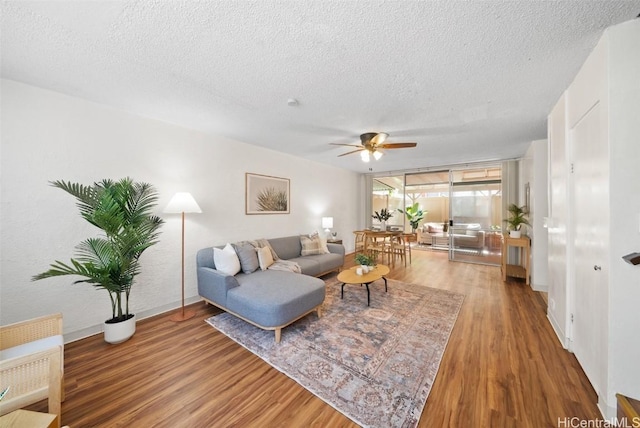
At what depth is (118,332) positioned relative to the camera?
7.32 feet

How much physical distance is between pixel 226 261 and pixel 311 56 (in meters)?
2.65

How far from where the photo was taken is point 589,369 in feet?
5.66

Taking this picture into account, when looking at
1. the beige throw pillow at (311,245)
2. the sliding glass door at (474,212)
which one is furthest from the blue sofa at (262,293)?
the sliding glass door at (474,212)

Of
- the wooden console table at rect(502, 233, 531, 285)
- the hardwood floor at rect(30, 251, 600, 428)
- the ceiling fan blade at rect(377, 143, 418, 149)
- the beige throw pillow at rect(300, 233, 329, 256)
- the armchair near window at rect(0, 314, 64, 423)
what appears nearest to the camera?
the armchair near window at rect(0, 314, 64, 423)

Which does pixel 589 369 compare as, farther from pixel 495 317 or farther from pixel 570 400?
pixel 495 317

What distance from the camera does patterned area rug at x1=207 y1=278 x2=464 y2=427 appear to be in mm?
1583

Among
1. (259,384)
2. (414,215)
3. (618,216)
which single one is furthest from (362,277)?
(414,215)

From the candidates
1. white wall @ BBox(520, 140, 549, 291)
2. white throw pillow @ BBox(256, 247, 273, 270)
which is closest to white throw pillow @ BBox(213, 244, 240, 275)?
white throw pillow @ BBox(256, 247, 273, 270)

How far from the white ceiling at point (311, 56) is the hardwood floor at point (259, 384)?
8.43ft

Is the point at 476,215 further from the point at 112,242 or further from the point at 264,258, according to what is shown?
the point at 112,242

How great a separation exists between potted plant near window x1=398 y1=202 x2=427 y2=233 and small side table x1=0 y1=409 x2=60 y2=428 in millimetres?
7750

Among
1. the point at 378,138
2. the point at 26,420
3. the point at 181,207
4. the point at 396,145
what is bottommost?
the point at 26,420

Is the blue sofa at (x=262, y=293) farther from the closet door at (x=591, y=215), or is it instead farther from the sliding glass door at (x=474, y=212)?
the sliding glass door at (x=474, y=212)

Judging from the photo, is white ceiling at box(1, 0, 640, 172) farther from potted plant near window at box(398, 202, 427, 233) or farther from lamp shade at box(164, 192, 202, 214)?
potted plant near window at box(398, 202, 427, 233)
